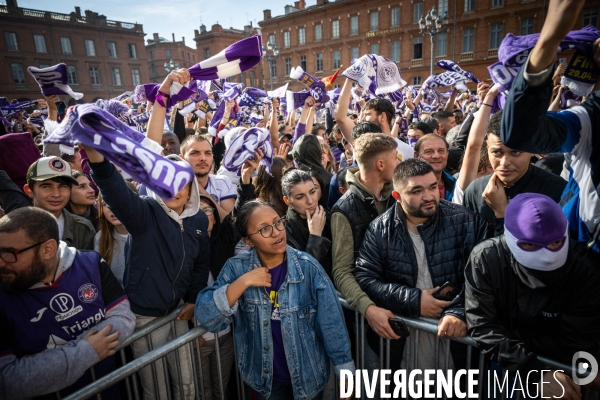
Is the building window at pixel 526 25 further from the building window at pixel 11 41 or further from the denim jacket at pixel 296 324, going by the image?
the building window at pixel 11 41

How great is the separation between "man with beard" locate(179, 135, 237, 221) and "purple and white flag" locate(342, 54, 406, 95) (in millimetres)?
2688

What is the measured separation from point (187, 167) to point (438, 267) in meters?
1.71

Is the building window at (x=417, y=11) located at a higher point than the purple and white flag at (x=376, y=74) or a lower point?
higher

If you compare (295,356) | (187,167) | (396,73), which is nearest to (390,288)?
(295,356)

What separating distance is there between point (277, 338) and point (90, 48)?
54.6 metres

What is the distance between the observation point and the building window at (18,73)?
1520 inches

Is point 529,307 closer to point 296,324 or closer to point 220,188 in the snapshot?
point 296,324

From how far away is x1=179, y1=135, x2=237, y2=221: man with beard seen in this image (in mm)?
3564

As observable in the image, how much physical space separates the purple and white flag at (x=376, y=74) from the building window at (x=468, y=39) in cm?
3333

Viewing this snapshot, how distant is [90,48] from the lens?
44844 mm

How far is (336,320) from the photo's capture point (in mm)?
2201

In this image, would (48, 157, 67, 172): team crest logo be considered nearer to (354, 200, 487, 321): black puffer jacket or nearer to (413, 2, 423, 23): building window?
(354, 200, 487, 321): black puffer jacket

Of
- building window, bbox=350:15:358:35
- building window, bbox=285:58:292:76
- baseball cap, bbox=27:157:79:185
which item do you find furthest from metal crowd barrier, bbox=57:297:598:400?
building window, bbox=285:58:292:76

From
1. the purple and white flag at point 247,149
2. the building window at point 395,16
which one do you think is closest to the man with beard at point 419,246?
the purple and white flag at point 247,149
